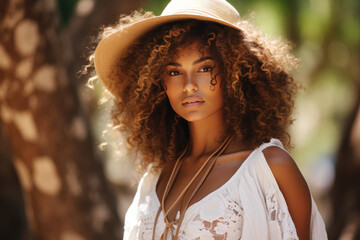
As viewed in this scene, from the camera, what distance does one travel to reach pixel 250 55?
2.89 meters

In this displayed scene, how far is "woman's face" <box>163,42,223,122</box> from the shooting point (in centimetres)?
285

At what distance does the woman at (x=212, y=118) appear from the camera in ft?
8.55

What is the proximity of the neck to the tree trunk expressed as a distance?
153 centimetres

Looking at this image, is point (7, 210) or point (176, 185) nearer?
point (176, 185)

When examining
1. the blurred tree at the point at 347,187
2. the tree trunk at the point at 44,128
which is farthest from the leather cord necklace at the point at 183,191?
the blurred tree at the point at 347,187

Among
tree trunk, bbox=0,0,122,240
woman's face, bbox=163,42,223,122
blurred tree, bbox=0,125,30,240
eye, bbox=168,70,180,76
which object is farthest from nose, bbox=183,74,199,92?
blurred tree, bbox=0,125,30,240

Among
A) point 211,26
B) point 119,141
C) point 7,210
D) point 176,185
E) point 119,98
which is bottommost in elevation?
point 7,210

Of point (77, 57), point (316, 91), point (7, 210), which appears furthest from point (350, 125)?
point (316, 91)

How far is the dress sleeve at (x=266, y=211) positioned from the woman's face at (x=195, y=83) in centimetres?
42

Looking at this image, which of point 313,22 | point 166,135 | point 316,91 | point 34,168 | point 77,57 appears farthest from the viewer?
point 316,91

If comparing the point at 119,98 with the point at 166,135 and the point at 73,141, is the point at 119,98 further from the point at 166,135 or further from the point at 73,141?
the point at 73,141

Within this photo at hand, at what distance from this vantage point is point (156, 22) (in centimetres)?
297

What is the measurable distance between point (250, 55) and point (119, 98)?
88cm

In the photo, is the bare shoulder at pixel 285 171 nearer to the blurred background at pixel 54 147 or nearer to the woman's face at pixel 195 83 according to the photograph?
the woman's face at pixel 195 83
